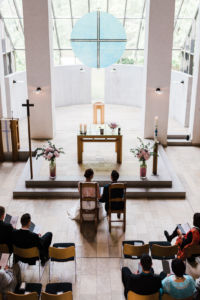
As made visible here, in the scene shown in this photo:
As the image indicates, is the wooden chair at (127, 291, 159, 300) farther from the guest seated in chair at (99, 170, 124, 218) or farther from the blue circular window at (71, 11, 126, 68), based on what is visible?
the blue circular window at (71, 11, 126, 68)

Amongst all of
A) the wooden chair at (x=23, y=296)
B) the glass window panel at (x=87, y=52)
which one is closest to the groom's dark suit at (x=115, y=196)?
the wooden chair at (x=23, y=296)

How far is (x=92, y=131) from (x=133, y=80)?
6781mm

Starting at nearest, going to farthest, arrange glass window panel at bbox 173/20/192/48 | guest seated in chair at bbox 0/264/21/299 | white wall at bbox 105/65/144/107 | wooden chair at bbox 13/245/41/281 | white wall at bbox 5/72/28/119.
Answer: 1. guest seated in chair at bbox 0/264/21/299
2. wooden chair at bbox 13/245/41/281
3. glass window panel at bbox 173/20/192/48
4. white wall at bbox 5/72/28/119
5. white wall at bbox 105/65/144/107

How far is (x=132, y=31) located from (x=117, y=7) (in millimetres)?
1312

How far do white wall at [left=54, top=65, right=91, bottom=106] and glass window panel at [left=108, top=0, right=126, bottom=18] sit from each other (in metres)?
3.13

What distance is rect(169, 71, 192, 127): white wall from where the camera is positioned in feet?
47.6

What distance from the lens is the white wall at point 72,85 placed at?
1702 centimetres

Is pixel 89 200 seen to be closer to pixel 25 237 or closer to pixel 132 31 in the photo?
pixel 25 237

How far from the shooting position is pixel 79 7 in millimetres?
14656

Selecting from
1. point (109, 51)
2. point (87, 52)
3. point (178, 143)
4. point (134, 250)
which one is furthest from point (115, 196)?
point (178, 143)

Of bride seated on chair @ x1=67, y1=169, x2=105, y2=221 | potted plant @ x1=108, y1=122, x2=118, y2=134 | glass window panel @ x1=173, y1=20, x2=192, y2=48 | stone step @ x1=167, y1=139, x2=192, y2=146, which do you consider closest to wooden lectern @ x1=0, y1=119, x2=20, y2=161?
potted plant @ x1=108, y1=122, x2=118, y2=134

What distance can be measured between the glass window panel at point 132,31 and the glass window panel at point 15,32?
14.2 ft

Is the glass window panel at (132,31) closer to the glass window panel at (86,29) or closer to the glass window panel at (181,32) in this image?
the glass window panel at (181,32)

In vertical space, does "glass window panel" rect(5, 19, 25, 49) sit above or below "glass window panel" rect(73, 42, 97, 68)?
above
